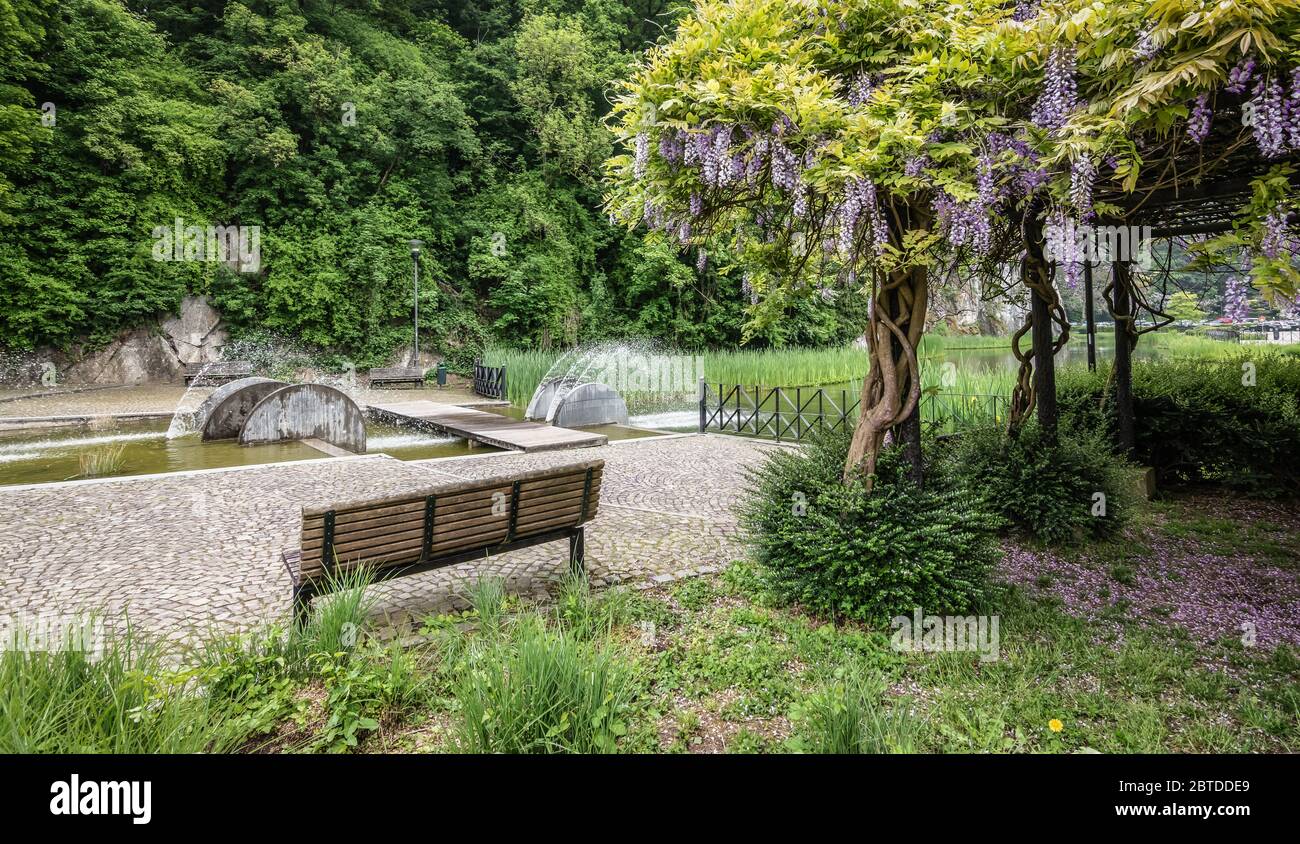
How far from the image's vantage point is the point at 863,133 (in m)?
3.45

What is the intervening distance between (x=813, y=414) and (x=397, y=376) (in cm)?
1461

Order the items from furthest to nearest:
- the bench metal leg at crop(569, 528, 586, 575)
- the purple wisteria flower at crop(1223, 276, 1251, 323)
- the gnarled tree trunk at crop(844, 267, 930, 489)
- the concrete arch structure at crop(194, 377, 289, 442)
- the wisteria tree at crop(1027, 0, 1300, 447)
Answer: the concrete arch structure at crop(194, 377, 289, 442), the bench metal leg at crop(569, 528, 586, 575), the gnarled tree trunk at crop(844, 267, 930, 489), the purple wisteria flower at crop(1223, 276, 1251, 323), the wisteria tree at crop(1027, 0, 1300, 447)

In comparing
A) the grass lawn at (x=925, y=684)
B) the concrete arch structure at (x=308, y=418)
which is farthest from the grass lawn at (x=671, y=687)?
the concrete arch structure at (x=308, y=418)

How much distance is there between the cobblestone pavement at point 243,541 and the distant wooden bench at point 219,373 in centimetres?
1351

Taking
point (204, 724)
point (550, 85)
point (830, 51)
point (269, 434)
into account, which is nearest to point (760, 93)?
point (830, 51)

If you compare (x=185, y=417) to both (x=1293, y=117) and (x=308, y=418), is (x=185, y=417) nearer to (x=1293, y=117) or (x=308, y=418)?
(x=308, y=418)

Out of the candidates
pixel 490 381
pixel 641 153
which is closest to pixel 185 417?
pixel 490 381

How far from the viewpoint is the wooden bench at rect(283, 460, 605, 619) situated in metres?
3.76

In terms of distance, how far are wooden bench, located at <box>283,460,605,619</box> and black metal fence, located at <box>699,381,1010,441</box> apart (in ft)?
6.82

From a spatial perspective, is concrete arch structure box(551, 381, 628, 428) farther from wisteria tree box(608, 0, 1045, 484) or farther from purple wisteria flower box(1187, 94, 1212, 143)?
purple wisteria flower box(1187, 94, 1212, 143)

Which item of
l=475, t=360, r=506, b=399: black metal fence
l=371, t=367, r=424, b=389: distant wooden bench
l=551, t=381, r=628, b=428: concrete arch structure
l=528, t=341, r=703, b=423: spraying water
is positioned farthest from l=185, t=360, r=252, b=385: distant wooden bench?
l=551, t=381, r=628, b=428: concrete arch structure

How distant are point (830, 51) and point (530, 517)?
3.56 metres

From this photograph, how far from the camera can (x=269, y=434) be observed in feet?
37.9
